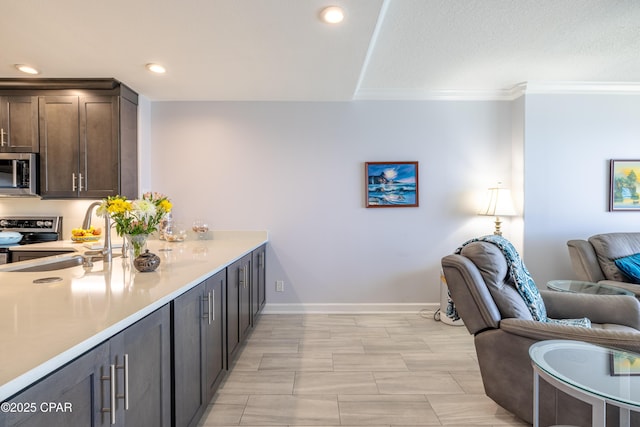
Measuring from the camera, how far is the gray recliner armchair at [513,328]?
1.43m

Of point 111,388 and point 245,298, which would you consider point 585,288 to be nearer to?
point 245,298

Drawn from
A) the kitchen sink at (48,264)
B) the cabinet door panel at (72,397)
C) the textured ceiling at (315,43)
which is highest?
the textured ceiling at (315,43)

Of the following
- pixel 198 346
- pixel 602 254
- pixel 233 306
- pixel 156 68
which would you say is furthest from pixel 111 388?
pixel 602 254

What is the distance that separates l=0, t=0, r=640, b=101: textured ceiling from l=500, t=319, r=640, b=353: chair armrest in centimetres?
200

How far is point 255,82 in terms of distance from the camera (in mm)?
2904

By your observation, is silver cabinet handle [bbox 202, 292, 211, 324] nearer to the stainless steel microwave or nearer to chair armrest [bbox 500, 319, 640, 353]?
chair armrest [bbox 500, 319, 640, 353]

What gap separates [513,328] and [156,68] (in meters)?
3.31

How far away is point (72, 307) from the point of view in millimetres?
1065

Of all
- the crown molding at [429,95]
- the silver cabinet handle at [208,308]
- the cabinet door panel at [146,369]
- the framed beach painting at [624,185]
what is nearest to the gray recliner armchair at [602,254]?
the framed beach painting at [624,185]

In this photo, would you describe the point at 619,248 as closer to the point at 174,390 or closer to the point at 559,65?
the point at 559,65

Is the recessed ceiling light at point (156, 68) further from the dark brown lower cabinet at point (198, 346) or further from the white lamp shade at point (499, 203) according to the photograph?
the white lamp shade at point (499, 203)

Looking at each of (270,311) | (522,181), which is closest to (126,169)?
(270,311)

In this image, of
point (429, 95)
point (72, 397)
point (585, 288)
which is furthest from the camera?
point (429, 95)

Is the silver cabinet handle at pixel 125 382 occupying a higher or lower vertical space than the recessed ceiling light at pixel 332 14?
lower
